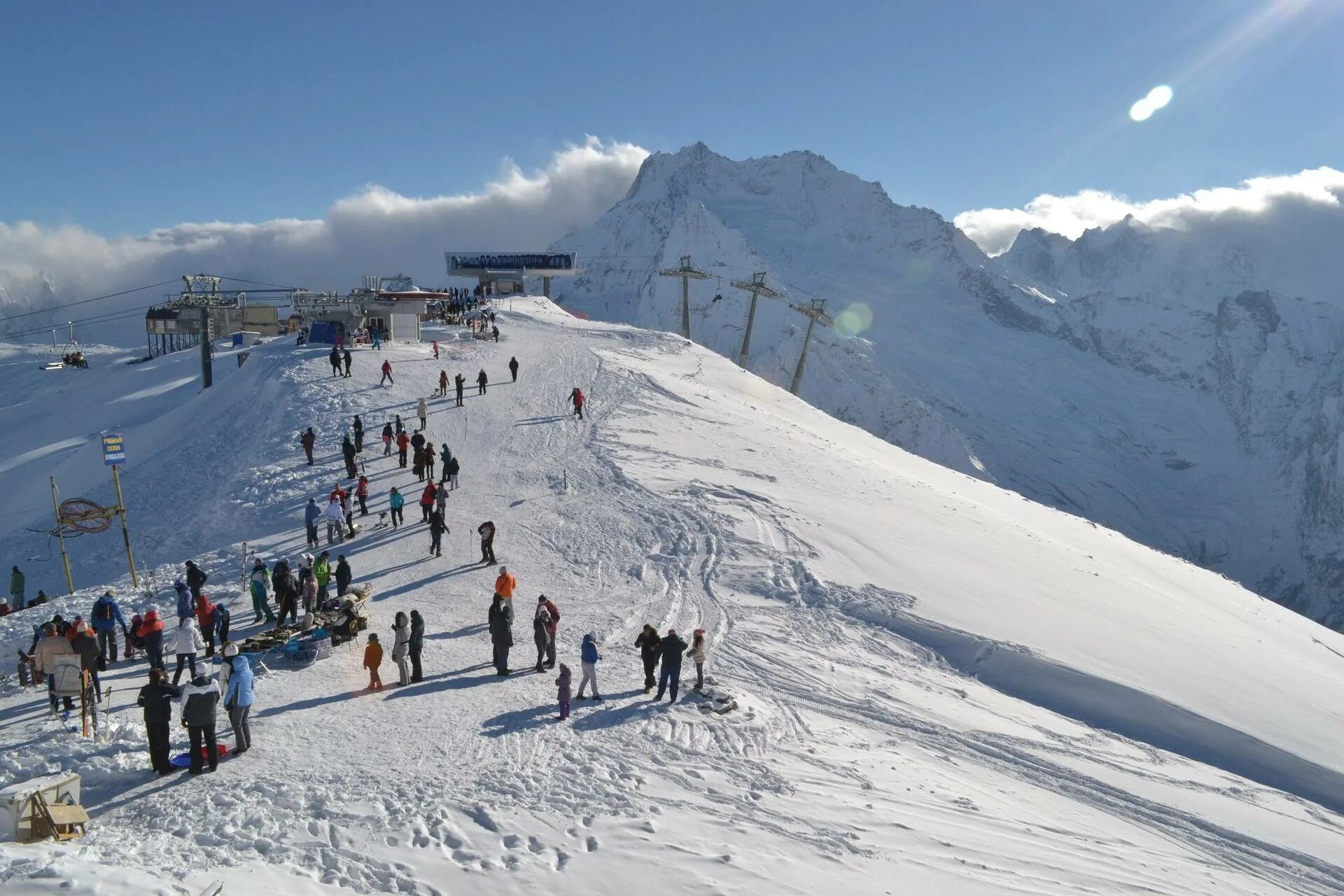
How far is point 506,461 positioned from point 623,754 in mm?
17151

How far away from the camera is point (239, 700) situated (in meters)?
10.5

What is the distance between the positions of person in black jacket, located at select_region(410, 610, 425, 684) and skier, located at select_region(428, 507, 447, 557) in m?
6.71

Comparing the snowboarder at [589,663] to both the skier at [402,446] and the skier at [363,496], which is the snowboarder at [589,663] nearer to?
the skier at [363,496]

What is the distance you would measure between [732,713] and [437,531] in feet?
31.6

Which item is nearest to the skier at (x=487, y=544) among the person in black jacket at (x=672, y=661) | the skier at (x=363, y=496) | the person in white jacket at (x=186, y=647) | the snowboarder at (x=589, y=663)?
the skier at (x=363, y=496)

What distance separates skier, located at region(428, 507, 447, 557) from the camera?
65.9 ft

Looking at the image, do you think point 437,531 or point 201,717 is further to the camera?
point 437,531

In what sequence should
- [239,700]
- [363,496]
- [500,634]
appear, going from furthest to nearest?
[363,496] → [500,634] → [239,700]

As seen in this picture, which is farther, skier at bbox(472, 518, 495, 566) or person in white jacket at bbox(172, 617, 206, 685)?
skier at bbox(472, 518, 495, 566)

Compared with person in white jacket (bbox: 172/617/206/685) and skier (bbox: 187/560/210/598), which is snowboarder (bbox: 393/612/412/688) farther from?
skier (bbox: 187/560/210/598)

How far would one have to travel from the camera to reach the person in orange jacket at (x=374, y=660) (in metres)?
13.1

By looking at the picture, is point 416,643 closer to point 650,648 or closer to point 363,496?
point 650,648

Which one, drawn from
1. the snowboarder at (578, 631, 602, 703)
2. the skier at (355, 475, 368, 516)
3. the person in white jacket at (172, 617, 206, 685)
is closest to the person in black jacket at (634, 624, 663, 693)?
the snowboarder at (578, 631, 602, 703)

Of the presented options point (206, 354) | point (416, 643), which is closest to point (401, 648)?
point (416, 643)
